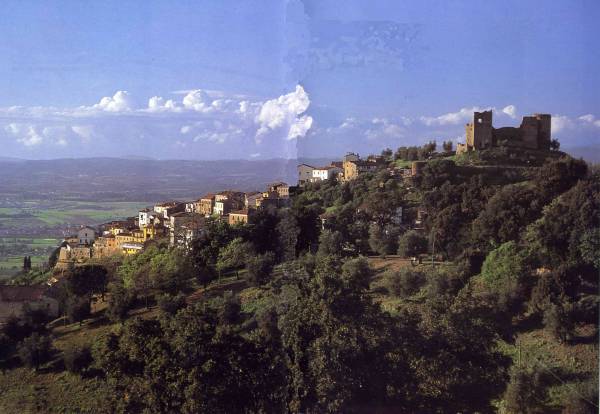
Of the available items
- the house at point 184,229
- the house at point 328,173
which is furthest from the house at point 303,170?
the house at point 328,173

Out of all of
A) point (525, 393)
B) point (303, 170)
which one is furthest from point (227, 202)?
point (525, 393)

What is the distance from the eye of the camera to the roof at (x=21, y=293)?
834 cm

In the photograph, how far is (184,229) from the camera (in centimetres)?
1308

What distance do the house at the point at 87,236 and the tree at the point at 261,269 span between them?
7.18 m

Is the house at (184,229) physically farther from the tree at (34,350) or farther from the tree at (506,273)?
the tree at (506,273)

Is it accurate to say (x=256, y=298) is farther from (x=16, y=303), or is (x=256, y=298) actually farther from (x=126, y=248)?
(x=126, y=248)

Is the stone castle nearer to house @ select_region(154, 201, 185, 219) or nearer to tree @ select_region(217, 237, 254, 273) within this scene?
tree @ select_region(217, 237, 254, 273)

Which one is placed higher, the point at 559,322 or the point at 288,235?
the point at 288,235

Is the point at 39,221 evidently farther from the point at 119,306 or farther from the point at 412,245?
the point at 412,245

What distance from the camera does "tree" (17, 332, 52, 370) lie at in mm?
6492

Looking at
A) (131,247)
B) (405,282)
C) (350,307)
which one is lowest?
(131,247)

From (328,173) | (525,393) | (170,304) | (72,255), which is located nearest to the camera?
(525,393)

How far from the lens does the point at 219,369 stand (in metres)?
4.85

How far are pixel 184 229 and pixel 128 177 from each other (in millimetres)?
3233
